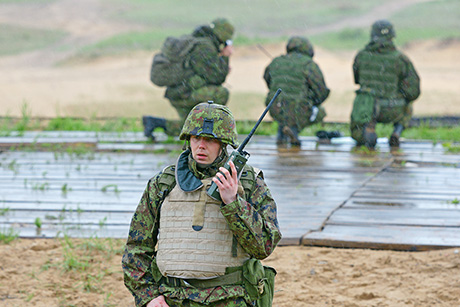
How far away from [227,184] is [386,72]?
807cm

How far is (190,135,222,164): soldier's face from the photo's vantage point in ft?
11.2

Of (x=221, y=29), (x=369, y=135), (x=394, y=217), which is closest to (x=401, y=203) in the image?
(x=394, y=217)

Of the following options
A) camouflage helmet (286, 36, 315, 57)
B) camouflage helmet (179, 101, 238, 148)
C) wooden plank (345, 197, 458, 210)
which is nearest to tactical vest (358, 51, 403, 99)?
camouflage helmet (286, 36, 315, 57)

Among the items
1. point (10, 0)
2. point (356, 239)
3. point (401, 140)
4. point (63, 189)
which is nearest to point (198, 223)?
point (356, 239)

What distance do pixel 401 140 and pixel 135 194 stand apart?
5596mm

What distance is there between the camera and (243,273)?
11.1 feet

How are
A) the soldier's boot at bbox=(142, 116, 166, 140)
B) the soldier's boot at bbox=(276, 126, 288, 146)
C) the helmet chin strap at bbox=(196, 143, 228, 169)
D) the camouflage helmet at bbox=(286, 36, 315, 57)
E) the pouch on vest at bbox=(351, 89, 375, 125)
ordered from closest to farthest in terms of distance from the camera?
1. the helmet chin strap at bbox=(196, 143, 228, 169)
2. the pouch on vest at bbox=(351, 89, 375, 125)
3. the camouflage helmet at bbox=(286, 36, 315, 57)
4. the soldier's boot at bbox=(142, 116, 166, 140)
5. the soldier's boot at bbox=(276, 126, 288, 146)

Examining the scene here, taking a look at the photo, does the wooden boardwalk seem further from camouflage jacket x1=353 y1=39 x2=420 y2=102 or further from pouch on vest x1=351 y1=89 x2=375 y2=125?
camouflage jacket x1=353 y1=39 x2=420 y2=102

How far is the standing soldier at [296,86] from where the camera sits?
11055 millimetres

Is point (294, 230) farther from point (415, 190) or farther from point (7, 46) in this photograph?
point (7, 46)

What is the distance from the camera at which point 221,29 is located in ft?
35.8

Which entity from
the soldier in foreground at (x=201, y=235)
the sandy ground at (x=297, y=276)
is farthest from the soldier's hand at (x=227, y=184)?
the sandy ground at (x=297, y=276)

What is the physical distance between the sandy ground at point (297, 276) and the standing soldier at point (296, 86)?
5325mm

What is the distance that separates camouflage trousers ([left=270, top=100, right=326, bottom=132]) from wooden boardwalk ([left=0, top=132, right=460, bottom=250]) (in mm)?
402
